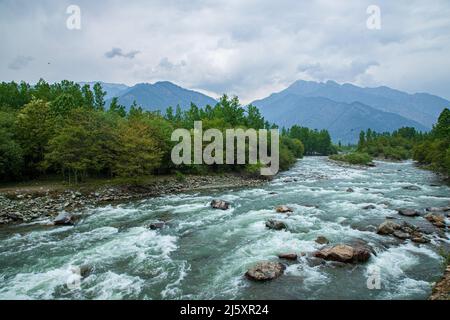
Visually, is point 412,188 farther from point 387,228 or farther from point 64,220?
point 64,220

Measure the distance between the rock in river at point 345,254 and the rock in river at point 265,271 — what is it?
271cm

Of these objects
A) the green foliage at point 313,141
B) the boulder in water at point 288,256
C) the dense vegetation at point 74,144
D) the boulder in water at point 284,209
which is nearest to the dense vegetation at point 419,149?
the green foliage at point 313,141

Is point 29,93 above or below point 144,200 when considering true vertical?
above

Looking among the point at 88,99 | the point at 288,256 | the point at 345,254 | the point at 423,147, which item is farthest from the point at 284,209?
the point at 423,147

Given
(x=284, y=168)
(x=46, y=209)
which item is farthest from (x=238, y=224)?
(x=284, y=168)

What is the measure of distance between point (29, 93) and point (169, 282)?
57039 mm

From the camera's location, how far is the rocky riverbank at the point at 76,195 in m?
28.1

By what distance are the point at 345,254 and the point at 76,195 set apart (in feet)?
93.8

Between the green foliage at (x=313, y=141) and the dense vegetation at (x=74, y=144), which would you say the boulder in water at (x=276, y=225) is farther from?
the green foliage at (x=313, y=141)

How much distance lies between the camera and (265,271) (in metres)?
15.2

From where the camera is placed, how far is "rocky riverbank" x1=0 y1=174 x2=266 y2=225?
92.0ft

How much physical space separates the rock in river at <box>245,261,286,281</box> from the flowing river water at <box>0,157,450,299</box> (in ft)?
1.18
